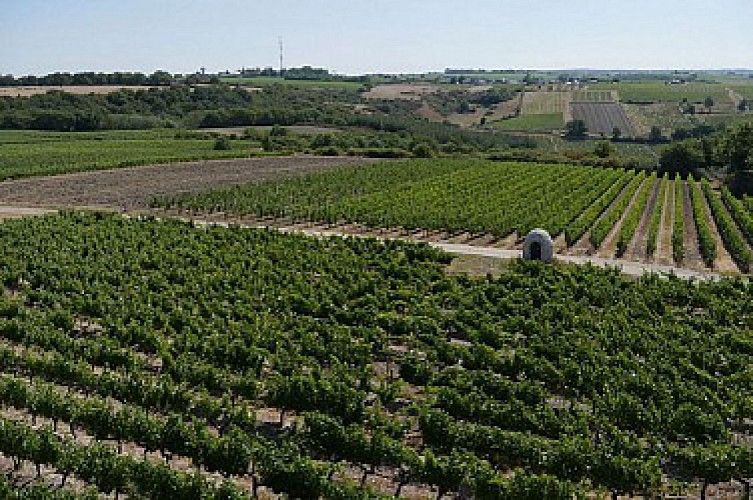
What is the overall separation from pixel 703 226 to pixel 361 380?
3712 centimetres

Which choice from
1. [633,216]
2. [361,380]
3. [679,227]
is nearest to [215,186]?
[633,216]

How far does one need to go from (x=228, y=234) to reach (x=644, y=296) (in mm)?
24017

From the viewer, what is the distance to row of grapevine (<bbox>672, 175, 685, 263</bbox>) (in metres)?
42.4

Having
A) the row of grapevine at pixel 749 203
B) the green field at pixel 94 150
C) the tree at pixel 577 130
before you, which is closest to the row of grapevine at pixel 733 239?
the row of grapevine at pixel 749 203

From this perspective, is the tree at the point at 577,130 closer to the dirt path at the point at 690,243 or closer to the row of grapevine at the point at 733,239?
the dirt path at the point at 690,243

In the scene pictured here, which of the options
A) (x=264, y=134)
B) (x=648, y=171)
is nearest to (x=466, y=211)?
(x=648, y=171)

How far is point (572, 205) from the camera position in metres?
57.9

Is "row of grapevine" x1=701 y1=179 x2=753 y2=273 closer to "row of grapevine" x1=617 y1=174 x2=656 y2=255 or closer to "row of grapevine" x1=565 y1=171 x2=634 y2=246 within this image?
"row of grapevine" x1=617 y1=174 x2=656 y2=255

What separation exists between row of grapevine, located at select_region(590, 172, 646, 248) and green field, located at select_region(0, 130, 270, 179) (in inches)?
2009

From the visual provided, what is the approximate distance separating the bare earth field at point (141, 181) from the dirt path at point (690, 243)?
40.6 m

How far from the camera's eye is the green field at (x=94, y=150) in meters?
79.9

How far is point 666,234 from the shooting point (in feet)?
165

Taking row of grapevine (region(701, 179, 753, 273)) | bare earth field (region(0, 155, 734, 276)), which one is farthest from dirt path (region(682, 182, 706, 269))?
row of grapevine (region(701, 179, 753, 273))

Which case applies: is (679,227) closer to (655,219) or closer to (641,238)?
(641,238)
